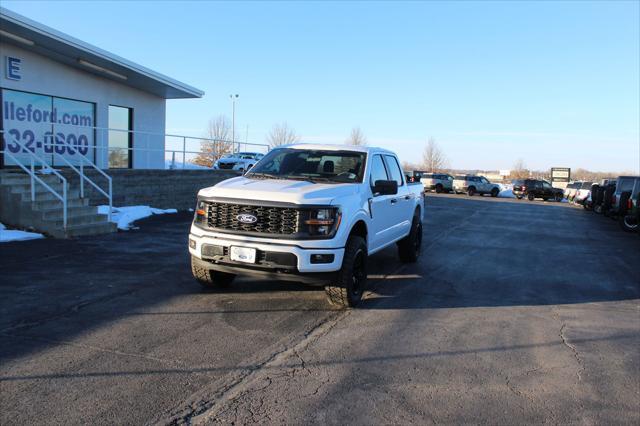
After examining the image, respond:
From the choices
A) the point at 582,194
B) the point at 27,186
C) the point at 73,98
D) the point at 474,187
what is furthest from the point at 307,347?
the point at 474,187

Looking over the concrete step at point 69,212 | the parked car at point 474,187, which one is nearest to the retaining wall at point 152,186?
the concrete step at point 69,212

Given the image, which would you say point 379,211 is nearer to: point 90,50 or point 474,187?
point 90,50

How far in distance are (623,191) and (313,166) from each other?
1664 cm

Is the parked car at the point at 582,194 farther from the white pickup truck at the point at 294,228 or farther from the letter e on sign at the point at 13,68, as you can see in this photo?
the letter e on sign at the point at 13,68

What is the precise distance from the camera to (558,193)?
41438mm

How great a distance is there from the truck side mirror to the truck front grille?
1549 mm

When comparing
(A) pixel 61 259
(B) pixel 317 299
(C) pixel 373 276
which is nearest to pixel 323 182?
(B) pixel 317 299

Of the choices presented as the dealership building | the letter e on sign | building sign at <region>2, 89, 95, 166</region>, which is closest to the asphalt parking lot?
building sign at <region>2, 89, 95, 166</region>

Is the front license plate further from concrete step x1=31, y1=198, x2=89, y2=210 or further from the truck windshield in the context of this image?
concrete step x1=31, y1=198, x2=89, y2=210

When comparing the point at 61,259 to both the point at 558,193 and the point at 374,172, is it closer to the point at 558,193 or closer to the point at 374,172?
the point at 374,172

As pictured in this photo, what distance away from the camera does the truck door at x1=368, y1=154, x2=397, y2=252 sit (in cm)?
690

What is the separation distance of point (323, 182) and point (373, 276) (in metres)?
2.14

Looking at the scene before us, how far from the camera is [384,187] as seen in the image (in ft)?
22.3

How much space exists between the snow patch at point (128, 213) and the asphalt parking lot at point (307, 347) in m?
3.93
